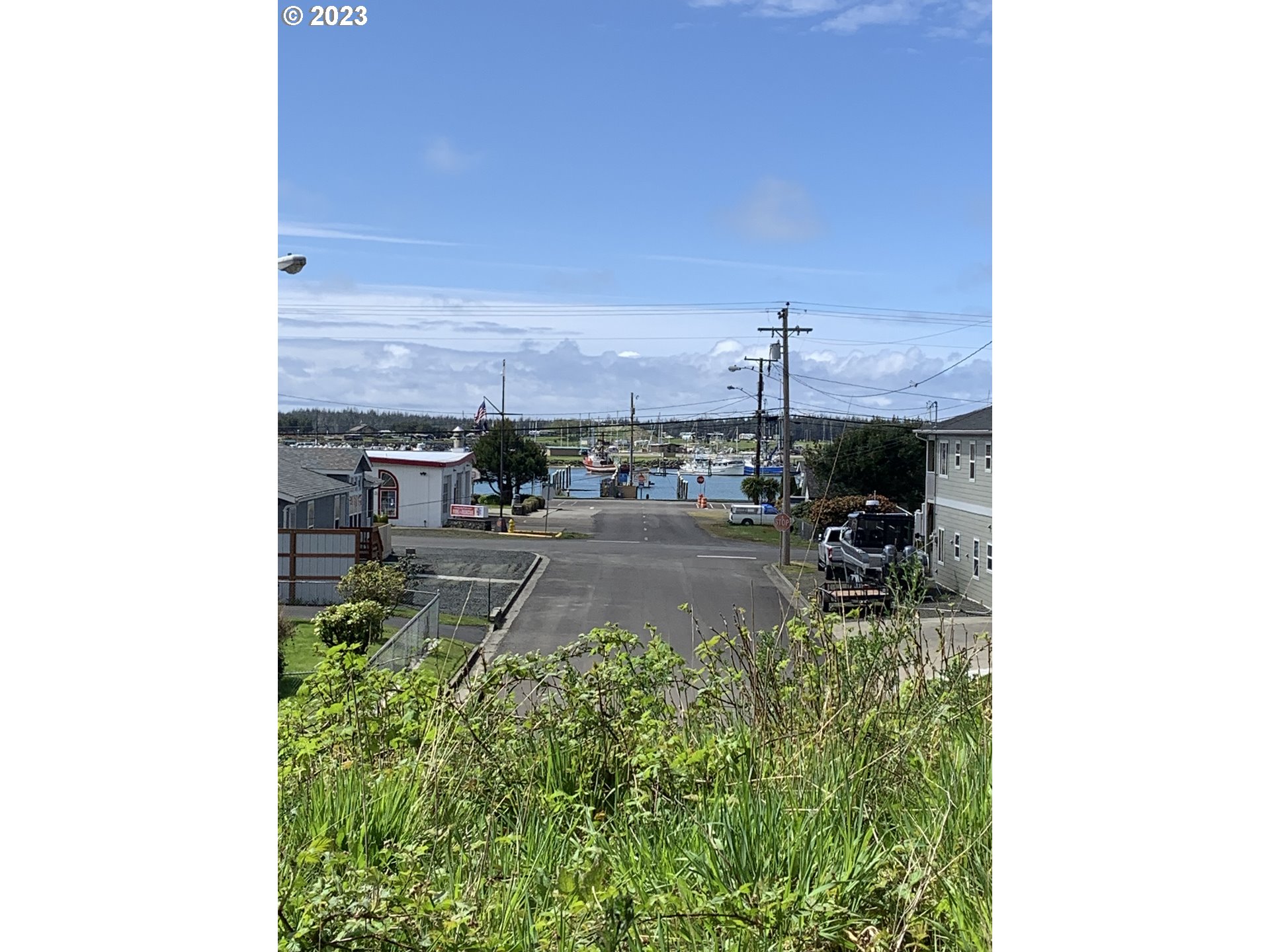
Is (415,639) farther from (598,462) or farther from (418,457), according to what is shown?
(598,462)

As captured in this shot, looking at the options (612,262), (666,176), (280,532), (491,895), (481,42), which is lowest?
(491,895)

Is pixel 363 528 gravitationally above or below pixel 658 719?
above

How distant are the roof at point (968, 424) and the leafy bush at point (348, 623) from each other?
1336 mm

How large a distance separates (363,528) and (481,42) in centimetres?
112

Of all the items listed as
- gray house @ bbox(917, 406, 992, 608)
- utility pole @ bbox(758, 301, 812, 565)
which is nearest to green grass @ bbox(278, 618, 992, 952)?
gray house @ bbox(917, 406, 992, 608)

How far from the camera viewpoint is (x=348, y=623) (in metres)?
2.40

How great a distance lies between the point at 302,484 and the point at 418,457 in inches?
12.4

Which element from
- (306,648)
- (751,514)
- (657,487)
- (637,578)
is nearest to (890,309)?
(751,514)
